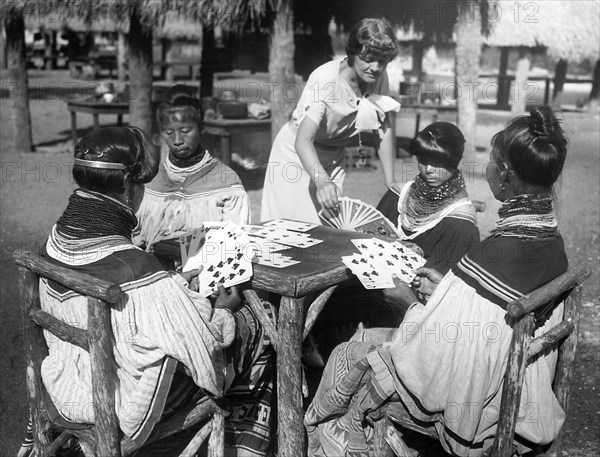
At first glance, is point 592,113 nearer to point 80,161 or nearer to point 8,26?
point 8,26

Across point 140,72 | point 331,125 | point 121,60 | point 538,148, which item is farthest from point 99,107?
point 121,60

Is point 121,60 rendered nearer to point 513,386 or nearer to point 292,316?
point 292,316

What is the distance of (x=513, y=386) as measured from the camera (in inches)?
98.4

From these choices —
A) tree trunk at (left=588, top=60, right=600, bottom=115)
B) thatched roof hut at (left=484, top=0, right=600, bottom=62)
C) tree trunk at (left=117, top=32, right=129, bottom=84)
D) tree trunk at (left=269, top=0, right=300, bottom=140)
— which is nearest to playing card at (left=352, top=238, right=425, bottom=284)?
tree trunk at (left=269, top=0, right=300, bottom=140)

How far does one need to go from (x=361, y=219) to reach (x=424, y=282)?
0.90 metres

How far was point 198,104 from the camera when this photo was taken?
12.8ft

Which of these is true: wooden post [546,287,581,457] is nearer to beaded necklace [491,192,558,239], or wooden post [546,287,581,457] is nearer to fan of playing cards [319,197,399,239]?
beaded necklace [491,192,558,239]

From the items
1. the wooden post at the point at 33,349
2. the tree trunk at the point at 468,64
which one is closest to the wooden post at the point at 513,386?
the wooden post at the point at 33,349

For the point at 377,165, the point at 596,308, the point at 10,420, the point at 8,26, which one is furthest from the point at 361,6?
the point at 10,420

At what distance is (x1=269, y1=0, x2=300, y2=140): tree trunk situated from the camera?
862 centimetres

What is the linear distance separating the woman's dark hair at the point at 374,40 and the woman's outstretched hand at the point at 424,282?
1.34 meters

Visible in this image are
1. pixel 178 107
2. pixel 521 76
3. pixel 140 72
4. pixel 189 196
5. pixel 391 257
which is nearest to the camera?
pixel 391 257

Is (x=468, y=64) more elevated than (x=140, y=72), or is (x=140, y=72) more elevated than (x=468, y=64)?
(x=468, y=64)

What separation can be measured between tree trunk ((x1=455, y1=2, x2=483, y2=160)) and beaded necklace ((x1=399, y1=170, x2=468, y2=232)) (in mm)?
7837
